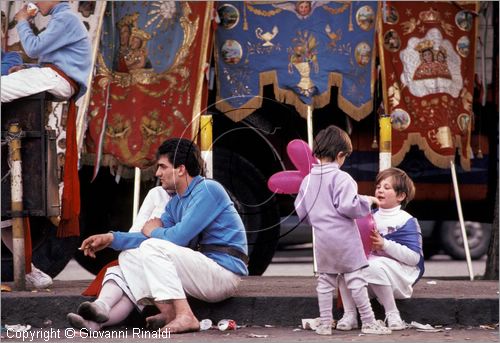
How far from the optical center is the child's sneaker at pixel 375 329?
646 cm

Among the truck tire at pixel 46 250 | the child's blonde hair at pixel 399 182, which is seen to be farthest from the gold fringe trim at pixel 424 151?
the truck tire at pixel 46 250

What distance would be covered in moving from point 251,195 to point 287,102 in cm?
77

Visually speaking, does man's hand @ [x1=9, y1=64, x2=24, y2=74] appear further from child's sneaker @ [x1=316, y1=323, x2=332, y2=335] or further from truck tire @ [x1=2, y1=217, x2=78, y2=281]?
child's sneaker @ [x1=316, y1=323, x2=332, y2=335]

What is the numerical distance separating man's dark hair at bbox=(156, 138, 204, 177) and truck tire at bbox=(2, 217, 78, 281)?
2265mm

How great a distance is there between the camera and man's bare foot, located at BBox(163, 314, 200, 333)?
6336 millimetres

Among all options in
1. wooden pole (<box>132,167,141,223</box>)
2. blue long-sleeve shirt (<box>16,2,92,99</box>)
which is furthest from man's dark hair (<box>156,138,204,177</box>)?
wooden pole (<box>132,167,141,223</box>)

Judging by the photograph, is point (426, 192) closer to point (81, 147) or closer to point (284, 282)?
point (284, 282)

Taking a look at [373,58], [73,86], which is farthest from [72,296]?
[373,58]

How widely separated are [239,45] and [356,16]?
3.02 feet

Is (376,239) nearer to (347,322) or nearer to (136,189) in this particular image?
(347,322)

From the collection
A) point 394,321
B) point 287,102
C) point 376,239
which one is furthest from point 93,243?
point 287,102

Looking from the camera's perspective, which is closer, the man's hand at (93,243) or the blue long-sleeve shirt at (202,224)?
the man's hand at (93,243)

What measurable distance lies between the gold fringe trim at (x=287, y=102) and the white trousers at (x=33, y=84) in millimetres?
1768

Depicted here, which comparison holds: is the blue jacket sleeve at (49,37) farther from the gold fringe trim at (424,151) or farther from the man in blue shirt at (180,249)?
the gold fringe trim at (424,151)
